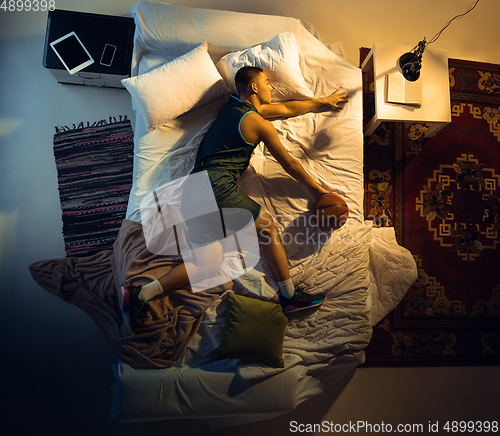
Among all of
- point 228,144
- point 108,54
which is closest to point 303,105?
point 228,144

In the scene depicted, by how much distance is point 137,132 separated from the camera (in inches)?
72.2

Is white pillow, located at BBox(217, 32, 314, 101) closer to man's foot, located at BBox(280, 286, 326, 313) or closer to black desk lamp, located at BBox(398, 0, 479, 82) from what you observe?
black desk lamp, located at BBox(398, 0, 479, 82)

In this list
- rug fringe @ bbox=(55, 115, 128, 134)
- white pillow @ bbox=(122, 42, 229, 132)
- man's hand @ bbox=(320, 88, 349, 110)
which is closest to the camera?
white pillow @ bbox=(122, 42, 229, 132)

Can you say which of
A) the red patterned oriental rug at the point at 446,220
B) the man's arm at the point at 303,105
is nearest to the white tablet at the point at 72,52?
the man's arm at the point at 303,105

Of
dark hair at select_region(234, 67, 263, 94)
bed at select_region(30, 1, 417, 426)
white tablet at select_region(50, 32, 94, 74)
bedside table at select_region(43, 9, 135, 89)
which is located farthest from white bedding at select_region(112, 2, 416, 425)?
white tablet at select_region(50, 32, 94, 74)

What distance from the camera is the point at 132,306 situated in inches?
58.4

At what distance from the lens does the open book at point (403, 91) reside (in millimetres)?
1888

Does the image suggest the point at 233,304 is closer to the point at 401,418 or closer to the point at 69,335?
the point at 69,335

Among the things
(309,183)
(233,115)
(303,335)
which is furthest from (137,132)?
(303,335)

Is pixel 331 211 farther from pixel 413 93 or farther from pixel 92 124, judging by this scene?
pixel 92 124

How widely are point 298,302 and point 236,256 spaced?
43 cm

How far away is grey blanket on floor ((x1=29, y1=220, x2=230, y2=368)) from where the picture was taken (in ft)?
4.97

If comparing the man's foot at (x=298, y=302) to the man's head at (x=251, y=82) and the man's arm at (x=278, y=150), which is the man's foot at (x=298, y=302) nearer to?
the man's arm at (x=278, y=150)

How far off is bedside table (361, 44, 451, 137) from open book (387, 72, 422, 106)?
3 centimetres
